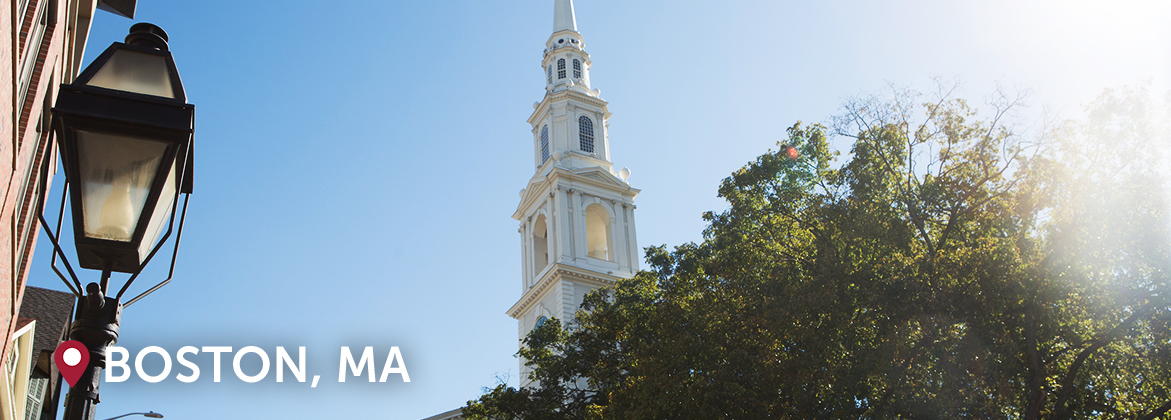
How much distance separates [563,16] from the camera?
58594mm

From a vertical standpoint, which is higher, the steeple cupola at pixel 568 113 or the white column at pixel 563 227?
the steeple cupola at pixel 568 113

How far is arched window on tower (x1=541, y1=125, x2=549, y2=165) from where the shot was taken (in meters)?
53.2

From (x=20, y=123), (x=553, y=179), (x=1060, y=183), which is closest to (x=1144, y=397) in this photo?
(x=1060, y=183)

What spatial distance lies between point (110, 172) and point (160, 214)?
35 cm

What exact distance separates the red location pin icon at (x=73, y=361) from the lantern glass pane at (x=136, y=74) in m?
1.11

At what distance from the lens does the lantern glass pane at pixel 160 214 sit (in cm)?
374

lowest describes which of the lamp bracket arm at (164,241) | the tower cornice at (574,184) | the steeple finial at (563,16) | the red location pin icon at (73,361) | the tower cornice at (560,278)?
the red location pin icon at (73,361)

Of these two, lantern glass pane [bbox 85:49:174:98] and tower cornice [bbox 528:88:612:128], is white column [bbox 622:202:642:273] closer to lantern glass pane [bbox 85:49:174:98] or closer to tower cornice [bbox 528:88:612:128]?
tower cornice [bbox 528:88:612:128]

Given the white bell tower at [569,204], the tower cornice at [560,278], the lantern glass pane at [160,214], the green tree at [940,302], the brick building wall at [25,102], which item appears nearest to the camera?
the lantern glass pane at [160,214]

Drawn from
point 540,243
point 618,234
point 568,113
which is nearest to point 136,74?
point 618,234

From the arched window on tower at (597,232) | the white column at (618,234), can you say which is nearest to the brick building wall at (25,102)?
the white column at (618,234)

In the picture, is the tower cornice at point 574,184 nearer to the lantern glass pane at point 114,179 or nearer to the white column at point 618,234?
the white column at point 618,234

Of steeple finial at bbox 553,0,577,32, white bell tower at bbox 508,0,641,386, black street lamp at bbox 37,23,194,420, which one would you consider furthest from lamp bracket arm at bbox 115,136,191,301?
steeple finial at bbox 553,0,577,32

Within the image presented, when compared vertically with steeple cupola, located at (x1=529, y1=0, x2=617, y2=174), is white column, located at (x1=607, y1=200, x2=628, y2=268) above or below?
below
